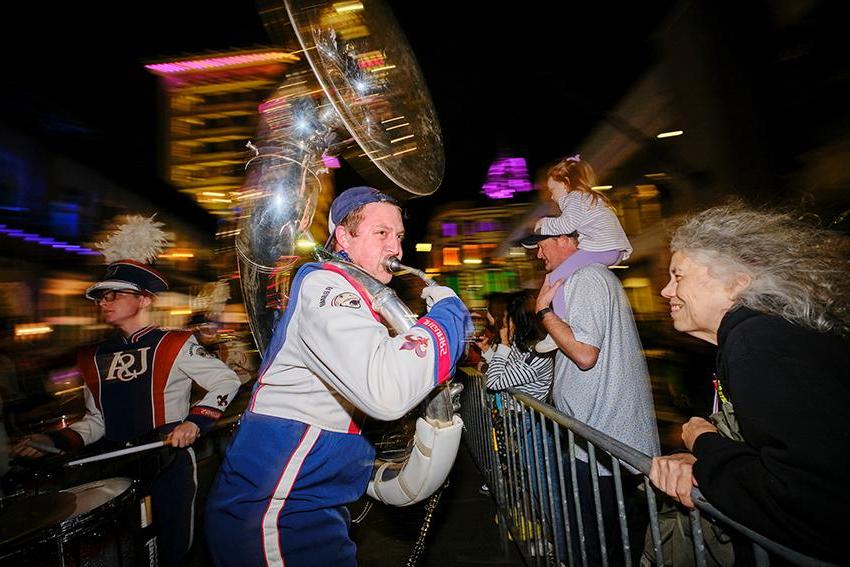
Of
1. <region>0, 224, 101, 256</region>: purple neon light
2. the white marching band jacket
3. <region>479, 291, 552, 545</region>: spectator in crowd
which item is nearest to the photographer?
the white marching band jacket

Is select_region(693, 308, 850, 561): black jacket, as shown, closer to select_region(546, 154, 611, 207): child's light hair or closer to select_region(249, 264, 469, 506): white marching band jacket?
select_region(249, 264, 469, 506): white marching band jacket

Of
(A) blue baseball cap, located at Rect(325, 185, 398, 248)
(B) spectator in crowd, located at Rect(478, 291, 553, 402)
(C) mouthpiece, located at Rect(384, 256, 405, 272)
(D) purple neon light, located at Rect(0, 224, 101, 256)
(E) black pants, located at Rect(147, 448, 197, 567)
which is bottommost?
(E) black pants, located at Rect(147, 448, 197, 567)

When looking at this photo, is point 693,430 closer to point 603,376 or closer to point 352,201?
point 603,376

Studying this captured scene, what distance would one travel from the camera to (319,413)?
5.16ft

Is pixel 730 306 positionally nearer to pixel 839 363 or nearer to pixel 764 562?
pixel 839 363

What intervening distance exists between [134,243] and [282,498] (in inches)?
132

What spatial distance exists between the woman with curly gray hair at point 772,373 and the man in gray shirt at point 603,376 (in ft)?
2.27

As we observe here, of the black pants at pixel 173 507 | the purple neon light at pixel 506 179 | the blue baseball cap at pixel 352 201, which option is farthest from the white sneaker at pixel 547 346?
the purple neon light at pixel 506 179

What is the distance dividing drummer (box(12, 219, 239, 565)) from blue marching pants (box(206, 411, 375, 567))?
1.73 metres

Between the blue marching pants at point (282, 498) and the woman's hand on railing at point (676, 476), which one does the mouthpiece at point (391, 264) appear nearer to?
the blue marching pants at point (282, 498)

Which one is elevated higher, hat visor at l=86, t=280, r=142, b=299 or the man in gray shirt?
hat visor at l=86, t=280, r=142, b=299

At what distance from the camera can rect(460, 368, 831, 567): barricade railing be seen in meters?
1.44

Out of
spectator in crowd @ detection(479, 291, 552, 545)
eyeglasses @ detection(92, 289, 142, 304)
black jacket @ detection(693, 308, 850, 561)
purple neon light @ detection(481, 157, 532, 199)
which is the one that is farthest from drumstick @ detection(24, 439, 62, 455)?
purple neon light @ detection(481, 157, 532, 199)

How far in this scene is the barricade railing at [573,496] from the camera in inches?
56.7
